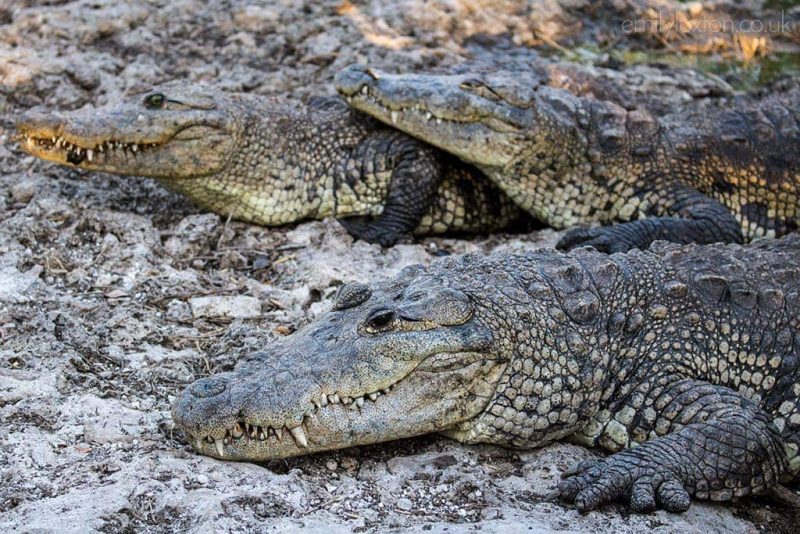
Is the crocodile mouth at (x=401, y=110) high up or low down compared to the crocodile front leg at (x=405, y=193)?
up

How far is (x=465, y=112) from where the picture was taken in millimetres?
6781

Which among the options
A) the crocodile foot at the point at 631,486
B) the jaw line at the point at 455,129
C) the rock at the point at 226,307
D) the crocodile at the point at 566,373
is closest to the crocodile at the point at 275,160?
the jaw line at the point at 455,129

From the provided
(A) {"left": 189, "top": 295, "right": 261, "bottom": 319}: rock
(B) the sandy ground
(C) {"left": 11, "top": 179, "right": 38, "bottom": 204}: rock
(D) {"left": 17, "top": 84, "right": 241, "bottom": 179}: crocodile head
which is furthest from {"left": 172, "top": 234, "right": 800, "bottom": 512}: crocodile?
(C) {"left": 11, "top": 179, "right": 38, "bottom": 204}: rock

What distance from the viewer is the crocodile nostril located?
421cm

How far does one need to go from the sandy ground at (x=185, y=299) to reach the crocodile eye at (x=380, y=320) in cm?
49

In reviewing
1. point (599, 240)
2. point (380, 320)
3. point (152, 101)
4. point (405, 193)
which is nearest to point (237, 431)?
point (380, 320)

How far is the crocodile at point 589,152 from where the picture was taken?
6809 mm

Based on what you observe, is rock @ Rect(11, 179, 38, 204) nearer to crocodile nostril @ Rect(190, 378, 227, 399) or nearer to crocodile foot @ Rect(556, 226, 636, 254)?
crocodile nostril @ Rect(190, 378, 227, 399)

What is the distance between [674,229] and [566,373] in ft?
7.18

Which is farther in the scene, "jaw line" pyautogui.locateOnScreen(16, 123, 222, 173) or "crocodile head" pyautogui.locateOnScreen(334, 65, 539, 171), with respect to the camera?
"crocodile head" pyautogui.locateOnScreen(334, 65, 539, 171)

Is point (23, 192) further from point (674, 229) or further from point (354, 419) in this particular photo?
point (674, 229)

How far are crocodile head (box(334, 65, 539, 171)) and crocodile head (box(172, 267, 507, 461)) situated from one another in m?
2.38

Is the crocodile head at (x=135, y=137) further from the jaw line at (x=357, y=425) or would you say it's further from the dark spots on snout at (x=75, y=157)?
the jaw line at (x=357, y=425)

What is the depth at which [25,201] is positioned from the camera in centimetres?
670
